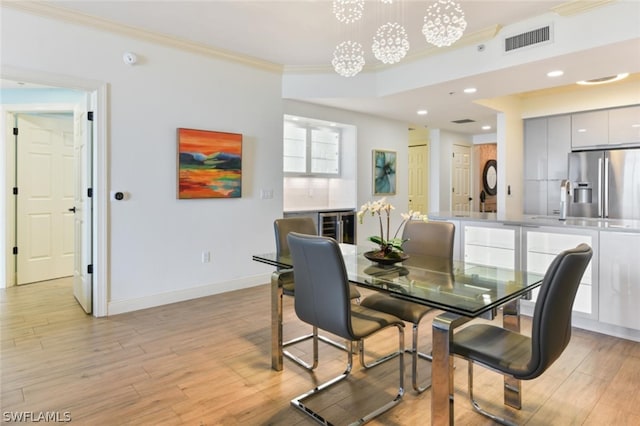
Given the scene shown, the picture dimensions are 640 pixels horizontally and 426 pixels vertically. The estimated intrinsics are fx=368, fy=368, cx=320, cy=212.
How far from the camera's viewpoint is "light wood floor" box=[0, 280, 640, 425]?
2.00m

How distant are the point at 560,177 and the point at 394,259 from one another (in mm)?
4606

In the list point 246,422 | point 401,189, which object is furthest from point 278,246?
point 401,189

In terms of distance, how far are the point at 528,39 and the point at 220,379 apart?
3.89 meters

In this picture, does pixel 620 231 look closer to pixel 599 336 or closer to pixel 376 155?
pixel 599 336

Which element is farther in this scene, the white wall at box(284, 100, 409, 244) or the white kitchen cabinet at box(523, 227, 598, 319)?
the white wall at box(284, 100, 409, 244)

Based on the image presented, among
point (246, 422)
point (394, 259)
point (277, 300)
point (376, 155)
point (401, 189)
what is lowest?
point (246, 422)

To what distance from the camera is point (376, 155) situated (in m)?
6.19

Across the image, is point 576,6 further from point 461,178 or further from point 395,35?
point 461,178

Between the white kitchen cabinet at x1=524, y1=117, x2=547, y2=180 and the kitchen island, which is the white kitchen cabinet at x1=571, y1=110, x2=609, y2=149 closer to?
the white kitchen cabinet at x1=524, y1=117, x2=547, y2=180

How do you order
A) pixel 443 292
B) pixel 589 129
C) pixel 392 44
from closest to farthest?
1. pixel 443 292
2. pixel 392 44
3. pixel 589 129

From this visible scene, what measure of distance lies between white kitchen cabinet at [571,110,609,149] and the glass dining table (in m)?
4.26

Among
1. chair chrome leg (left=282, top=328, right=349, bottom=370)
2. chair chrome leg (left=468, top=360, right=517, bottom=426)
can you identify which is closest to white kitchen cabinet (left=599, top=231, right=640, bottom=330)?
chair chrome leg (left=468, top=360, right=517, bottom=426)

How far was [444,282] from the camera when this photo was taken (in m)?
2.00

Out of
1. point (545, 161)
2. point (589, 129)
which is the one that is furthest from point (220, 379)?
point (589, 129)
